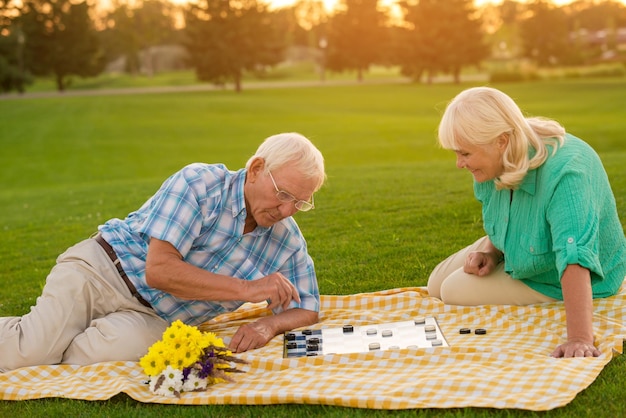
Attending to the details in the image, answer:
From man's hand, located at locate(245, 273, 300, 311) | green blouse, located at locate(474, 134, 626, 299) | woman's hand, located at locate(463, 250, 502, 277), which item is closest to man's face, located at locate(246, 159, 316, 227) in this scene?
man's hand, located at locate(245, 273, 300, 311)

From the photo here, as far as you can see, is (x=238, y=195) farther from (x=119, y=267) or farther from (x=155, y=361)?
(x=155, y=361)

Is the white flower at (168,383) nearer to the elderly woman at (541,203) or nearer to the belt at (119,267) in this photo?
the belt at (119,267)

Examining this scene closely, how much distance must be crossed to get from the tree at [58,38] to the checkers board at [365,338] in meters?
71.8

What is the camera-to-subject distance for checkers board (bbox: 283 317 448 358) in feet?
17.2

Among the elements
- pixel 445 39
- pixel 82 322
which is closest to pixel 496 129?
pixel 82 322

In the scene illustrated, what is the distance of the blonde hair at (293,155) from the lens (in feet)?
16.5

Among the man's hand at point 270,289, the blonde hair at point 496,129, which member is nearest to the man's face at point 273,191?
the man's hand at point 270,289

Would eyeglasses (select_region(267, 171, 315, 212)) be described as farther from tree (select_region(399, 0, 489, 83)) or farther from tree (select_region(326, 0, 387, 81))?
tree (select_region(326, 0, 387, 81))

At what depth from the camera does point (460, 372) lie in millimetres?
4598

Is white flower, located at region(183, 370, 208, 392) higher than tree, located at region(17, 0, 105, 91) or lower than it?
lower

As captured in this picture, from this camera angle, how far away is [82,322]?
5.45m

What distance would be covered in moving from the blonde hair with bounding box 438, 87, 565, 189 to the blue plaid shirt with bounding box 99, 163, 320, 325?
1.39 metres

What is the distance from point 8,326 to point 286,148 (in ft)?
7.16

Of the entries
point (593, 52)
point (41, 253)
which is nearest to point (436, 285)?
point (41, 253)
